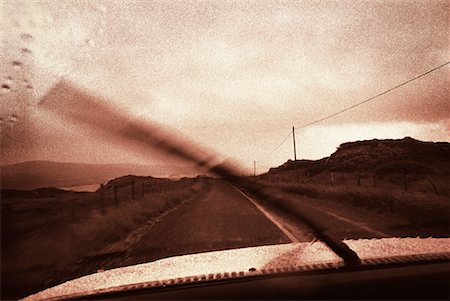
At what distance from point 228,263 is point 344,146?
511 feet

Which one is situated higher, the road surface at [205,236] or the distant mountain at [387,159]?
the distant mountain at [387,159]

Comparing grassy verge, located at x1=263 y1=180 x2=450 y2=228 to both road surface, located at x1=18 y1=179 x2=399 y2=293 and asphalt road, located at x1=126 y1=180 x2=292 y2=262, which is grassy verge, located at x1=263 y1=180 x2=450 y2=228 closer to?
road surface, located at x1=18 y1=179 x2=399 y2=293

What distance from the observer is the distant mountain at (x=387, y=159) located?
72150mm

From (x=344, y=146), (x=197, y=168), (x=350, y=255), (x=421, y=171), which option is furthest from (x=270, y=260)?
(x=344, y=146)

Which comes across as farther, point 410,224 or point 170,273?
point 410,224

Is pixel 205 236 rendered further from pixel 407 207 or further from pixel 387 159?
pixel 387 159

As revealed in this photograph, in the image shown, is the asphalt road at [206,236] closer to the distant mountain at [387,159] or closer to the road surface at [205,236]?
the road surface at [205,236]

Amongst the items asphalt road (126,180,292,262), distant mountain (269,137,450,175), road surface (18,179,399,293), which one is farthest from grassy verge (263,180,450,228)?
distant mountain (269,137,450,175)

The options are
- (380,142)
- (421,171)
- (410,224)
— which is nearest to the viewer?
(410,224)

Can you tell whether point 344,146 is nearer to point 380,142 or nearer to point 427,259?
point 380,142

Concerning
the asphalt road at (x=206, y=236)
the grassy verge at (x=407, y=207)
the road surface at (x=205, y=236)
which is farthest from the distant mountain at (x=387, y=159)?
the asphalt road at (x=206, y=236)

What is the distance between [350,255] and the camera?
3.23m

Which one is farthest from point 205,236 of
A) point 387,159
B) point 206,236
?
point 387,159

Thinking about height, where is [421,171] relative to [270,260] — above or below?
above
